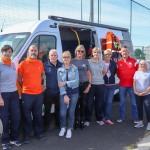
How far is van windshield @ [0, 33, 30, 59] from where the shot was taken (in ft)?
20.4

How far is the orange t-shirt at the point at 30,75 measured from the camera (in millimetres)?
5625

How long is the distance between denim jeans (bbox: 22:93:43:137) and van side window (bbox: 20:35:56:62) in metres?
1.18

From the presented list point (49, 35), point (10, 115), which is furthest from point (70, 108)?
point (49, 35)

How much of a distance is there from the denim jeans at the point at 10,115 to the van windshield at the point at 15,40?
3.32 feet

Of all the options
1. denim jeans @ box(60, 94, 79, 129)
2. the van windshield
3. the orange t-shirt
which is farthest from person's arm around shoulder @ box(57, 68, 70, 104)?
the van windshield

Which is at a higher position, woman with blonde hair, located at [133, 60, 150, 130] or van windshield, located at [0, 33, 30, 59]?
van windshield, located at [0, 33, 30, 59]

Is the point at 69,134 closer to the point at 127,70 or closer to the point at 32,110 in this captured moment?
the point at 32,110

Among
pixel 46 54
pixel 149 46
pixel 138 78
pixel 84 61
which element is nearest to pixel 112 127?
pixel 138 78

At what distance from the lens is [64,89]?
6.08 m

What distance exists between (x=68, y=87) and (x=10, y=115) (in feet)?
4.35

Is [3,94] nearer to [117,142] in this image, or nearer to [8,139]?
[8,139]

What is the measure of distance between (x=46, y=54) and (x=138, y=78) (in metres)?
2.19

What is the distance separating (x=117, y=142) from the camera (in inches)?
236

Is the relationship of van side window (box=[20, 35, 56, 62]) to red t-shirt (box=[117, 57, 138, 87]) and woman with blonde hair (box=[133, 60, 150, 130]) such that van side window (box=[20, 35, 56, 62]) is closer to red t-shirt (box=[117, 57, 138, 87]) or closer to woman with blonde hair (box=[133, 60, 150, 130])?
red t-shirt (box=[117, 57, 138, 87])
